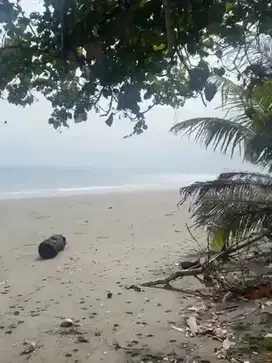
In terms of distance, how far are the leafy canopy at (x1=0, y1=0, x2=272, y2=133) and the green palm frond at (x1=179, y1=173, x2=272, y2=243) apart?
198 centimetres

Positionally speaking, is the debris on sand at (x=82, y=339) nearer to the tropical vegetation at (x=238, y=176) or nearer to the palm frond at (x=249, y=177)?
the tropical vegetation at (x=238, y=176)

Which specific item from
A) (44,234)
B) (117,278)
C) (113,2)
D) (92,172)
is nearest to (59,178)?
(92,172)

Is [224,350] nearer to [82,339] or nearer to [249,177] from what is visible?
[82,339]

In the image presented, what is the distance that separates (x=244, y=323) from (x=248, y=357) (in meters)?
0.81

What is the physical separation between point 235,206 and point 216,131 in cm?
114

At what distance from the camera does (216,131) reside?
5.68 meters

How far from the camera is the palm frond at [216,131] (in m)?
5.59

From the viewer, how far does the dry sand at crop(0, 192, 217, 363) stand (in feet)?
13.8

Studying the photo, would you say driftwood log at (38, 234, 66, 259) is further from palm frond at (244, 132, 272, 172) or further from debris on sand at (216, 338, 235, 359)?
debris on sand at (216, 338, 235, 359)

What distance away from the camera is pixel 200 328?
446cm

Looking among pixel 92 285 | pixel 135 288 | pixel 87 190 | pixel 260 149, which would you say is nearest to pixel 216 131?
pixel 260 149

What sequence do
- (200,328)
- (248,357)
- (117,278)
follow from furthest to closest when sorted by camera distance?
(117,278) < (200,328) < (248,357)

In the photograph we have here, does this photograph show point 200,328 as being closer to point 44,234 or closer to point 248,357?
point 248,357

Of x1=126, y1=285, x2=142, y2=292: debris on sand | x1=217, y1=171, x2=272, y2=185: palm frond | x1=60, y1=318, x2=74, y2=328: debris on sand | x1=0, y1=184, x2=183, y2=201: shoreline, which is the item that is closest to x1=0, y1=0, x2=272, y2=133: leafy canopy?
x1=60, y1=318, x2=74, y2=328: debris on sand
